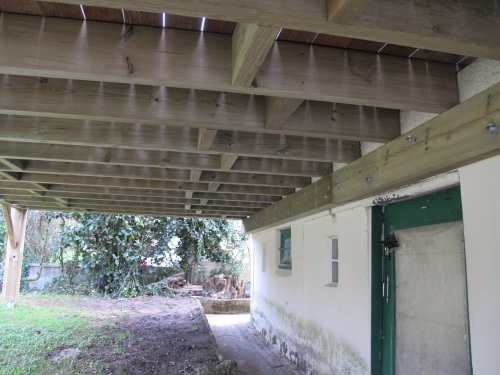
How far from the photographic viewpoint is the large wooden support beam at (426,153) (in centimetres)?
208

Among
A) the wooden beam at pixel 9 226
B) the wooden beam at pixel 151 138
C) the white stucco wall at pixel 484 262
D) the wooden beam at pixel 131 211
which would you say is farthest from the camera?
the wooden beam at pixel 9 226

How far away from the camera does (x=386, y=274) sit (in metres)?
3.55

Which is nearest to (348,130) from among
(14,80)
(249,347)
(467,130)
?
(467,130)

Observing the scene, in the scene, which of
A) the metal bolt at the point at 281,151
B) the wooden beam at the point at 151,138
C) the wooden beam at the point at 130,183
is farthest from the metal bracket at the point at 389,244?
the wooden beam at the point at 130,183

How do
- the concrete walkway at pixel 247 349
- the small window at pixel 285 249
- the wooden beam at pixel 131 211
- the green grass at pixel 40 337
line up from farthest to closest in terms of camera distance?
1. the wooden beam at pixel 131 211
2. the small window at pixel 285 249
3. the concrete walkway at pixel 247 349
4. the green grass at pixel 40 337

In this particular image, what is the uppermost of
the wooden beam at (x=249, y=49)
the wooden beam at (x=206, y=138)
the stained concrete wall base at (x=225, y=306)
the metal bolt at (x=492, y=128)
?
the wooden beam at (x=249, y=49)

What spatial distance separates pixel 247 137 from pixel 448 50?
1845 mm

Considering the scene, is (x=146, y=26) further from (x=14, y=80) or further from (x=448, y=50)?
(x=448, y=50)

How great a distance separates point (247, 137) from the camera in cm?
330

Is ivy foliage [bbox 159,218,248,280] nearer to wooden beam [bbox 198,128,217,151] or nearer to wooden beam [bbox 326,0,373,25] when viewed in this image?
wooden beam [bbox 198,128,217,151]

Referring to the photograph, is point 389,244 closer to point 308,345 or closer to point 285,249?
point 308,345

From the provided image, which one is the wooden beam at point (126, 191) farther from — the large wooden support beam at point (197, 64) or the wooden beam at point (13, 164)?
the large wooden support beam at point (197, 64)

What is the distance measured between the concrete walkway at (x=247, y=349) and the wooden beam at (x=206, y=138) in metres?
3.94

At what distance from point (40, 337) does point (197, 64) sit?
→ 605 centimetres
